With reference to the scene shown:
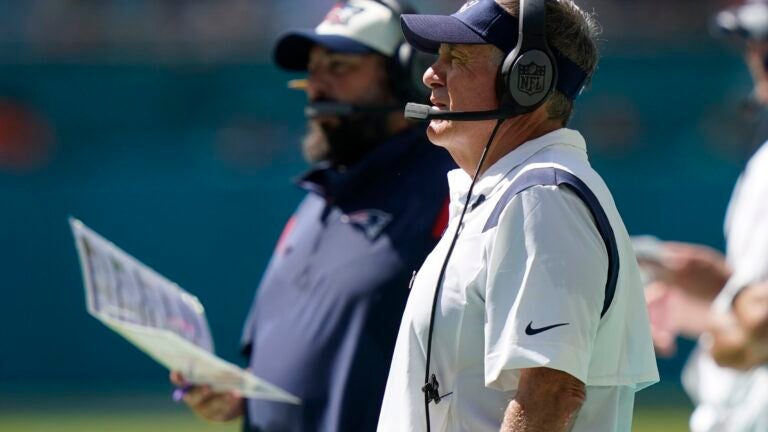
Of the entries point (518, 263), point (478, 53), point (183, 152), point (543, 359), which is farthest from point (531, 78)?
point (183, 152)

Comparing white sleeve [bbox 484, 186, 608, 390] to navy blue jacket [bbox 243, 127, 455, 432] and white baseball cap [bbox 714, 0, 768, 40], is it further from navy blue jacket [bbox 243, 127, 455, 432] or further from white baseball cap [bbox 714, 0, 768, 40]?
white baseball cap [bbox 714, 0, 768, 40]

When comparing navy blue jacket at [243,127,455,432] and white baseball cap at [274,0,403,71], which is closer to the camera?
navy blue jacket at [243,127,455,432]

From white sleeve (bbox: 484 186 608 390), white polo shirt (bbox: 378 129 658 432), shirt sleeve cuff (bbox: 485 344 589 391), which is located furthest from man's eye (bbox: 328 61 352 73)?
shirt sleeve cuff (bbox: 485 344 589 391)

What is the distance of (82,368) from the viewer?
11.7 metres

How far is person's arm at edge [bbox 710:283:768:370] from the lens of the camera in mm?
3436

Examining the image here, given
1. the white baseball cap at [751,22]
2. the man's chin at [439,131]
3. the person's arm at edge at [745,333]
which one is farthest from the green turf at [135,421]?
the man's chin at [439,131]

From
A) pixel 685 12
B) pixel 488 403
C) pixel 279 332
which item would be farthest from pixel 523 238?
pixel 685 12

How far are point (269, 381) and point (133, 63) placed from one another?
31.7ft

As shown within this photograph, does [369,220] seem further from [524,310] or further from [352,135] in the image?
[524,310]

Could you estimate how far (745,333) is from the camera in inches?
136

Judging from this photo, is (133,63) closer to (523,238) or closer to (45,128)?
(45,128)

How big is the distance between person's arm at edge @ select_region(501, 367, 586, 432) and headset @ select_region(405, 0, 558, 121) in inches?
19.5

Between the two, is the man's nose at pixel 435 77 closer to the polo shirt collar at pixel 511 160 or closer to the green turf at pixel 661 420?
the polo shirt collar at pixel 511 160

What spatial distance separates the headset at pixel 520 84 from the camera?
2326 mm
